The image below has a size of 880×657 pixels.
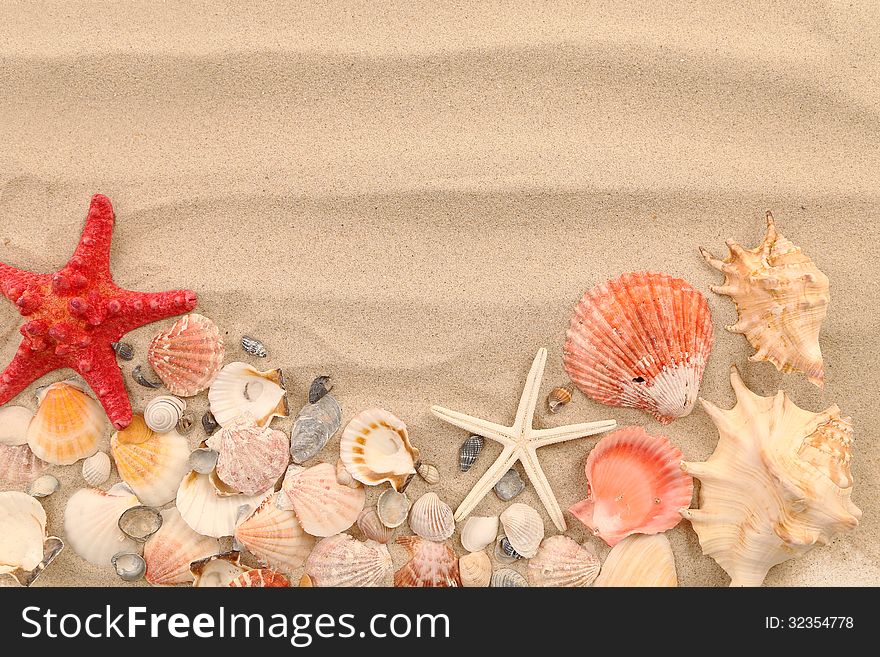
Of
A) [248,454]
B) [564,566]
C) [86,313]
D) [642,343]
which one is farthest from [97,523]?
[642,343]

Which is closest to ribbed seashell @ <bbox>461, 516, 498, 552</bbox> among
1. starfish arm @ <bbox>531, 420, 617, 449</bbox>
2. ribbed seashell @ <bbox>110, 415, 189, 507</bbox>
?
starfish arm @ <bbox>531, 420, 617, 449</bbox>

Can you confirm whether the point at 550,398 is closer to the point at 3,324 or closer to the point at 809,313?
the point at 809,313

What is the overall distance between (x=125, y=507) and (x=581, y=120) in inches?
76.9

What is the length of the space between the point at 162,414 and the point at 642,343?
5.07ft

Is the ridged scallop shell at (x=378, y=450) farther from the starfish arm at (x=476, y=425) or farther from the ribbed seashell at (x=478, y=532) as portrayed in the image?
the ribbed seashell at (x=478, y=532)

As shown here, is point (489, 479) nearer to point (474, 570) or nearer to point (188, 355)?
point (474, 570)

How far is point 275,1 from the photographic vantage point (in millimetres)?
2219

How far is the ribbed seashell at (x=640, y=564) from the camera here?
211cm

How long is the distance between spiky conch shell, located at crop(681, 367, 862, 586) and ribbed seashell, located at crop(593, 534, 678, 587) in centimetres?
13

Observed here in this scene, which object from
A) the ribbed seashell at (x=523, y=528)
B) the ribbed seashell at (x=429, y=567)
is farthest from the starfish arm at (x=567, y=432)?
the ribbed seashell at (x=429, y=567)

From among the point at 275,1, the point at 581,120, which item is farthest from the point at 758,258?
the point at 275,1

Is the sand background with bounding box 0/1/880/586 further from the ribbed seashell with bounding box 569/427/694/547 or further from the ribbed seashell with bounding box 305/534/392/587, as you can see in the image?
the ribbed seashell with bounding box 305/534/392/587

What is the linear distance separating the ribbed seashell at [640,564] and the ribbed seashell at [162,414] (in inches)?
57.3

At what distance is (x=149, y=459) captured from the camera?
2.11m
